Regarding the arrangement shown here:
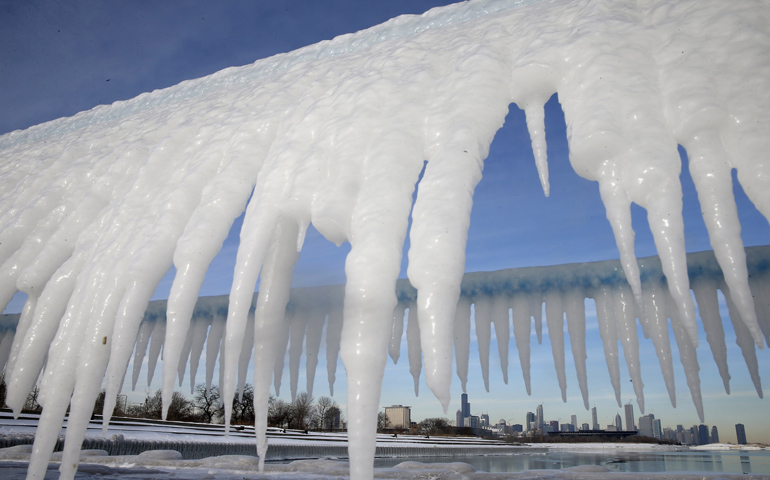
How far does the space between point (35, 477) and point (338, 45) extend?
3906mm

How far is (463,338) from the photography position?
5406mm

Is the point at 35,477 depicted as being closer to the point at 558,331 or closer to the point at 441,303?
the point at 441,303

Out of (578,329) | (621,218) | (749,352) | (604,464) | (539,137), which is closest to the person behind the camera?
(621,218)

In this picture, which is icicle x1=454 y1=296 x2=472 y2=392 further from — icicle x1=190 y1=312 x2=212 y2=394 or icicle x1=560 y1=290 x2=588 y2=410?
icicle x1=190 y1=312 x2=212 y2=394

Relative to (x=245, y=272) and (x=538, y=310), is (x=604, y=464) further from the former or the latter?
(x=245, y=272)

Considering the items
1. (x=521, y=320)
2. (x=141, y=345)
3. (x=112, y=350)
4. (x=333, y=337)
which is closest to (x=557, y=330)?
(x=521, y=320)

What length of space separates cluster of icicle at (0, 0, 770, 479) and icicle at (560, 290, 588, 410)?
3.06 meters

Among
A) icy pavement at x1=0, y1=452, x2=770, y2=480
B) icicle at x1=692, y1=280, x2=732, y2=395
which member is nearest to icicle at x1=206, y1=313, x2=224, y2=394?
icy pavement at x1=0, y1=452, x2=770, y2=480

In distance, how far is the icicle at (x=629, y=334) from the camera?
3.86 m

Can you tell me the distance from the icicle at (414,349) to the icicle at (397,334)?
12cm

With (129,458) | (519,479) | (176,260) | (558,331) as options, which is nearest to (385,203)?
(176,260)

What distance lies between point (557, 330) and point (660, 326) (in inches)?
39.7

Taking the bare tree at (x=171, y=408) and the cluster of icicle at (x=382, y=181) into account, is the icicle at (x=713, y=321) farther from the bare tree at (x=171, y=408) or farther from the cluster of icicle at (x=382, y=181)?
the bare tree at (x=171, y=408)

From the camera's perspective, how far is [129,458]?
4883mm
